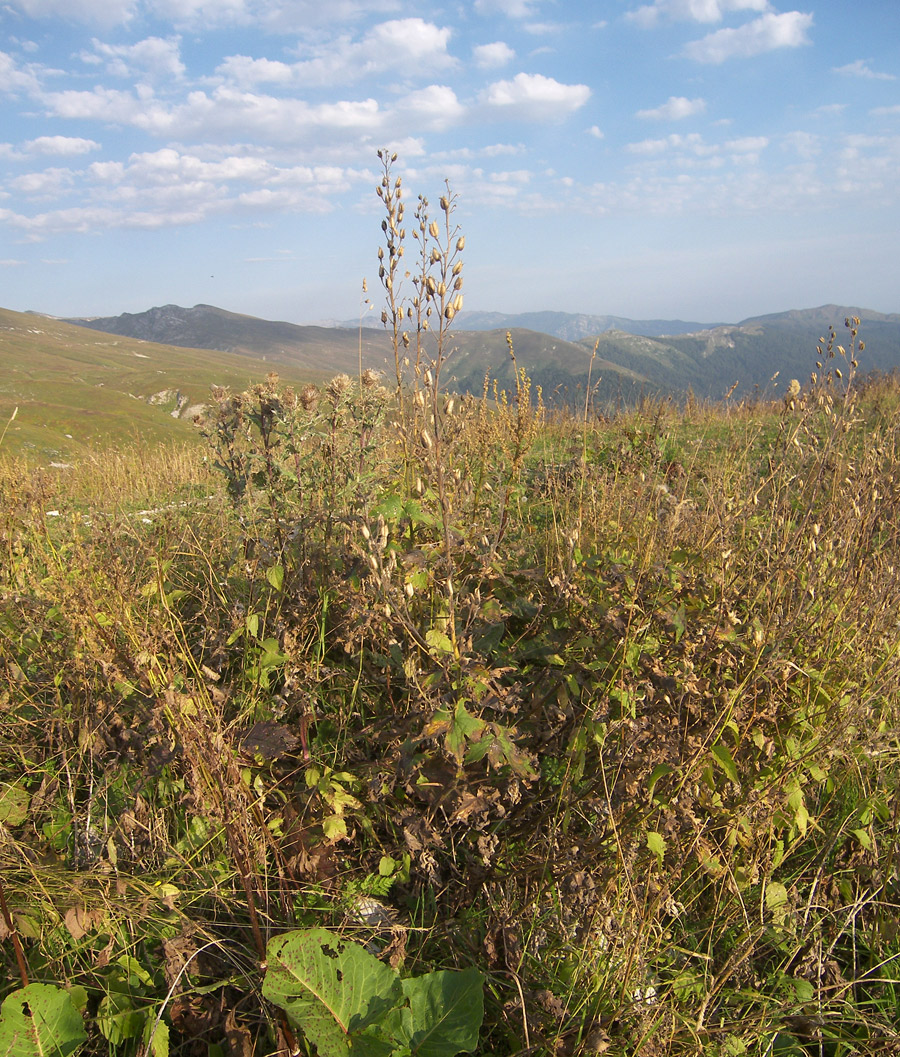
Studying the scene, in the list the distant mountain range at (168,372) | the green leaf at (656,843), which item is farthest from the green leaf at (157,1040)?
the distant mountain range at (168,372)

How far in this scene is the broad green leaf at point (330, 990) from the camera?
140 cm

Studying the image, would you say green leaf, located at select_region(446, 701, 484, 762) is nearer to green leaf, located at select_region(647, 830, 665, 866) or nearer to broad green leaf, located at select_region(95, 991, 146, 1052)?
green leaf, located at select_region(647, 830, 665, 866)

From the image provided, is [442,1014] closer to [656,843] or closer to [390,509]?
[656,843]

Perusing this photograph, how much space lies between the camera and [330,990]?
1468 mm

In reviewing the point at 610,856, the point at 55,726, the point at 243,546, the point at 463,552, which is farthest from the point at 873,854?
the point at 55,726

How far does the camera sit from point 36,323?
115m

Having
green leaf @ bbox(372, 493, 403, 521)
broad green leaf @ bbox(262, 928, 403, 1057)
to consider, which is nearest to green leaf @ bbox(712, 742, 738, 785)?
broad green leaf @ bbox(262, 928, 403, 1057)

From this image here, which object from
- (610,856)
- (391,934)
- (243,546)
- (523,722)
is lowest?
(391,934)

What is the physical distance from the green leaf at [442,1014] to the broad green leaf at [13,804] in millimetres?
1548

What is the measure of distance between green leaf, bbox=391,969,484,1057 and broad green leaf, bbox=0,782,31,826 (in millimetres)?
1548

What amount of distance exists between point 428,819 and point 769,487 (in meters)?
Result: 4.40

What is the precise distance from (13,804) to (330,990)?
146 cm

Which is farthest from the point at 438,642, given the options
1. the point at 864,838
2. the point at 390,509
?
the point at 864,838

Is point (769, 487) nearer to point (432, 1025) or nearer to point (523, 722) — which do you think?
point (523, 722)
